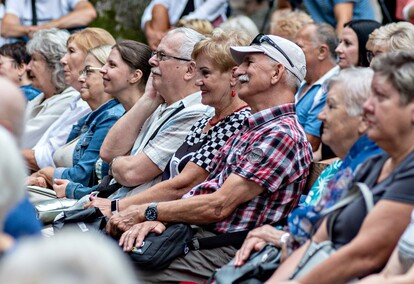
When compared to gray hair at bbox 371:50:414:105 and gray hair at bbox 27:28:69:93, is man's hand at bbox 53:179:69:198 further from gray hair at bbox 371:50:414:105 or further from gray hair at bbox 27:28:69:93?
gray hair at bbox 371:50:414:105

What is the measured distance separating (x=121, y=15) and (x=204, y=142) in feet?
19.3

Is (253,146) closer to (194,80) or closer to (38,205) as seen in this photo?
(194,80)

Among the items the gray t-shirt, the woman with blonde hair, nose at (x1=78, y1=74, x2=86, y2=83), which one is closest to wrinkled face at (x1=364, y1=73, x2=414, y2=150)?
the gray t-shirt

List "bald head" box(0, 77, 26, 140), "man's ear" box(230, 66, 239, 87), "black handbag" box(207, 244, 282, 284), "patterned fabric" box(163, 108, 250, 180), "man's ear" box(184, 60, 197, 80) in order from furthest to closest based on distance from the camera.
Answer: "man's ear" box(184, 60, 197, 80), "man's ear" box(230, 66, 239, 87), "patterned fabric" box(163, 108, 250, 180), "black handbag" box(207, 244, 282, 284), "bald head" box(0, 77, 26, 140)

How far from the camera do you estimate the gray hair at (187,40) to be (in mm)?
6301

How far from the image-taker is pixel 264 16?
11633 mm

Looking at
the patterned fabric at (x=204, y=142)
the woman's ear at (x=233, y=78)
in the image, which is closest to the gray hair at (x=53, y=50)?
the patterned fabric at (x=204, y=142)

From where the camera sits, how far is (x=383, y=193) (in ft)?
13.3

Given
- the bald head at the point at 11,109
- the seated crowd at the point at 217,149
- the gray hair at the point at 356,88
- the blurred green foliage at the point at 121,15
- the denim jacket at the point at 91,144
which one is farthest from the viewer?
the blurred green foliage at the point at 121,15

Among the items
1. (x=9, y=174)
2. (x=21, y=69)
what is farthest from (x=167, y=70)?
(x=9, y=174)

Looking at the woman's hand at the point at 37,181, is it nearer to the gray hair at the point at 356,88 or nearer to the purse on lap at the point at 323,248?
the gray hair at the point at 356,88

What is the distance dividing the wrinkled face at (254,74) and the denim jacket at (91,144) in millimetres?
1613

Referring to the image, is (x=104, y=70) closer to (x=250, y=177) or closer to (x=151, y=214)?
(x=151, y=214)

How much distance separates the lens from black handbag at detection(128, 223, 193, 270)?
520cm
